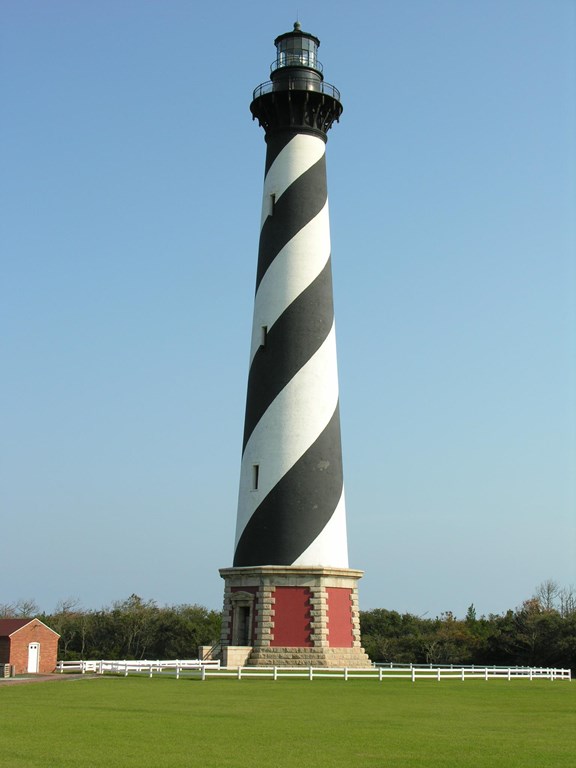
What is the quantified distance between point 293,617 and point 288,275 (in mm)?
10578

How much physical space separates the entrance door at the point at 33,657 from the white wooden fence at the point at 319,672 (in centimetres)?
88

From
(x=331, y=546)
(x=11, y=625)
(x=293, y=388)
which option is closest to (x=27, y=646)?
(x=11, y=625)

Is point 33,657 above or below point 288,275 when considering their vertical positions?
below

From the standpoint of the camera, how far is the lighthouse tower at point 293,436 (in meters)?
28.2

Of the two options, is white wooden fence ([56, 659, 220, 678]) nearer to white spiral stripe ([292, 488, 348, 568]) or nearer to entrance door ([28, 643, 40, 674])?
entrance door ([28, 643, 40, 674])

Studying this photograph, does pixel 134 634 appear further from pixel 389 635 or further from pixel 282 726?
pixel 282 726

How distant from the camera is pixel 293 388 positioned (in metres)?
29.5

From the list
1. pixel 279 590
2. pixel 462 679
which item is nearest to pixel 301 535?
pixel 279 590

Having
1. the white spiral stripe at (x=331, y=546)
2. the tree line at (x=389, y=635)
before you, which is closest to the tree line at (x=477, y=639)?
the tree line at (x=389, y=635)

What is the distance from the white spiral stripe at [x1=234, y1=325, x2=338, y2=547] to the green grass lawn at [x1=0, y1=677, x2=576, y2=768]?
6.92 metres

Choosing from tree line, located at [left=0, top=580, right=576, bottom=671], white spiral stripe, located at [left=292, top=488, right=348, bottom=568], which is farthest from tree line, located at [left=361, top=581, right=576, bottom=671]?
white spiral stripe, located at [left=292, top=488, right=348, bottom=568]

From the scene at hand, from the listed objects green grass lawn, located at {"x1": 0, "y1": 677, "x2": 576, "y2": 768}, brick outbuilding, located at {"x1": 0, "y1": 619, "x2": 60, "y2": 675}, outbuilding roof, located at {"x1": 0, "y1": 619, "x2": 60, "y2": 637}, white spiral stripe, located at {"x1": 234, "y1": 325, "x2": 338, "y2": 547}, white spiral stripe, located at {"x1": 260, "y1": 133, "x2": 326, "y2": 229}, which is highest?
white spiral stripe, located at {"x1": 260, "y1": 133, "x2": 326, "y2": 229}

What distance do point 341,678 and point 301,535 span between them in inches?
177

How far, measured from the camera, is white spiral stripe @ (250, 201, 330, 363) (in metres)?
30.2
